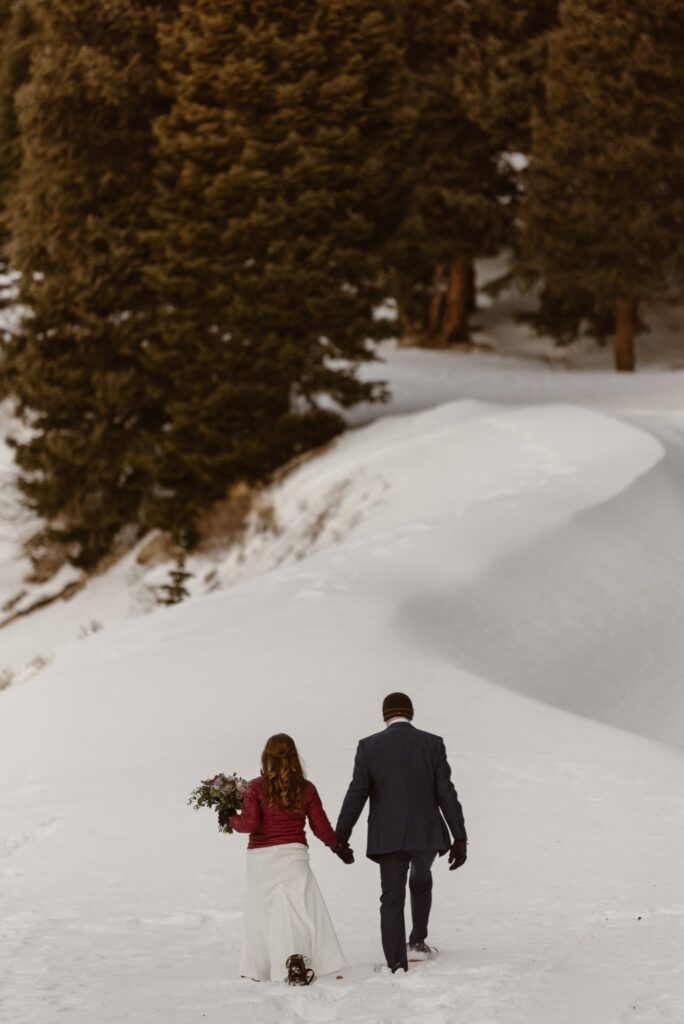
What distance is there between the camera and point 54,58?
30.5m

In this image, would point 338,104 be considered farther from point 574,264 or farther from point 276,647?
point 276,647

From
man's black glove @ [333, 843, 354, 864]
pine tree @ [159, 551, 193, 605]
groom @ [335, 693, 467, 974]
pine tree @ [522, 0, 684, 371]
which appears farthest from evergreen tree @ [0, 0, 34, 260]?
man's black glove @ [333, 843, 354, 864]

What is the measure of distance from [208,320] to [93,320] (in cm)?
239

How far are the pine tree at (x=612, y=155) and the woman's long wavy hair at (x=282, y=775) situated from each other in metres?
30.1

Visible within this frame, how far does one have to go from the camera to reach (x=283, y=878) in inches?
320

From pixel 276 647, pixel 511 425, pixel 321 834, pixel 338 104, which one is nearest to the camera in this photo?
pixel 321 834

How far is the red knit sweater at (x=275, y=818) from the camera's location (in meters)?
8.16

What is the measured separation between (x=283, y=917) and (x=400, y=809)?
0.82 meters

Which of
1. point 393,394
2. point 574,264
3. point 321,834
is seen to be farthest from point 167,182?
point 321,834

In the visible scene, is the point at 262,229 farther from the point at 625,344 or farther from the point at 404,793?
the point at 404,793

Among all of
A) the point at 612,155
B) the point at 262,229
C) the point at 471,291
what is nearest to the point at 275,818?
the point at 262,229

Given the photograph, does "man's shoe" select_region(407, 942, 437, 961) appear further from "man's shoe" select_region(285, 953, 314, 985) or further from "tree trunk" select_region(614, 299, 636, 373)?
"tree trunk" select_region(614, 299, 636, 373)

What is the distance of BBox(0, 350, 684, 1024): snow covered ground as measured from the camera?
27.4ft

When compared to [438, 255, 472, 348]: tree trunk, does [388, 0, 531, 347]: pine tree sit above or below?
above
